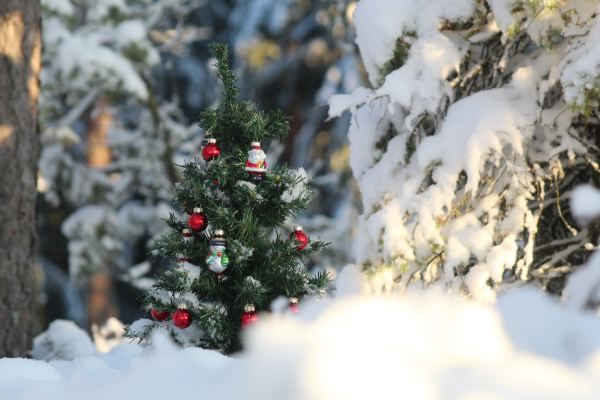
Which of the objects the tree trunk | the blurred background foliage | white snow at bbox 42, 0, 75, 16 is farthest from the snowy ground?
white snow at bbox 42, 0, 75, 16

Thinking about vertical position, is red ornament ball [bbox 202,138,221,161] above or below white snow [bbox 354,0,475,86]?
below

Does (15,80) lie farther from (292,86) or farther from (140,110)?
(292,86)

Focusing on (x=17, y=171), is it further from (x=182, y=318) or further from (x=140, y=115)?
(x=140, y=115)

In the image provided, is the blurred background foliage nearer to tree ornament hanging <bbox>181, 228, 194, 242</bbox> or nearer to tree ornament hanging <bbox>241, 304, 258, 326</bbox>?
tree ornament hanging <bbox>181, 228, 194, 242</bbox>

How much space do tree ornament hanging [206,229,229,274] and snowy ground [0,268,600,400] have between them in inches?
81.3

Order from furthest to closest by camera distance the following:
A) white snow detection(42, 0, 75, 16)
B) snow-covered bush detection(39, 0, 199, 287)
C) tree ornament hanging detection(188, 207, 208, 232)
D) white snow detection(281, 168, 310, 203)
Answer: snow-covered bush detection(39, 0, 199, 287) < white snow detection(42, 0, 75, 16) < white snow detection(281, 168, 310, 203) < tree ornament hanging detection(188, 207, 208, 232)

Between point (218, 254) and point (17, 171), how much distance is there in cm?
181

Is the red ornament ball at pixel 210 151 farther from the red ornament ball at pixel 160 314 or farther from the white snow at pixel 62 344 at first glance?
the white snow at pixel 62 344

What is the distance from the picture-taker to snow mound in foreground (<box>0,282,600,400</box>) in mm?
998

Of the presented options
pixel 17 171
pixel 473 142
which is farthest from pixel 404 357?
pixel 17 171

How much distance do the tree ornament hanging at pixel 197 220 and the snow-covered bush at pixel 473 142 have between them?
3.42 feet

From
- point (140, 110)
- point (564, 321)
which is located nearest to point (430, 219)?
point (564, 321)

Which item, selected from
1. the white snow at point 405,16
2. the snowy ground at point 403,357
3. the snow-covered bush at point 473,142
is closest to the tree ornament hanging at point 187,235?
the snow-covered bush at point 473,142

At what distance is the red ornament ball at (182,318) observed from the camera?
346cm
